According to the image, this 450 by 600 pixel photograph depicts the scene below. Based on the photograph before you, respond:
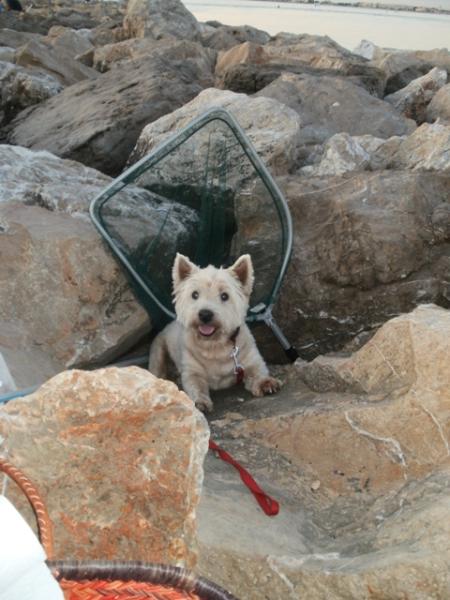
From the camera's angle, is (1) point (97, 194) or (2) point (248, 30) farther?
(2) point (248, 30)

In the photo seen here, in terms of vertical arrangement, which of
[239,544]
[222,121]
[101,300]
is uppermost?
[222,121]

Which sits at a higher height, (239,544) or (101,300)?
(239,544)

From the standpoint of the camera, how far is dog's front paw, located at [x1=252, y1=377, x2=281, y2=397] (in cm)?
512

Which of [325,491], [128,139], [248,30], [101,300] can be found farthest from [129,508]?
[248,30]

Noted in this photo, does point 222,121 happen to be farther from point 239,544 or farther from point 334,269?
point 239,544

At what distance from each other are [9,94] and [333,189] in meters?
6.29

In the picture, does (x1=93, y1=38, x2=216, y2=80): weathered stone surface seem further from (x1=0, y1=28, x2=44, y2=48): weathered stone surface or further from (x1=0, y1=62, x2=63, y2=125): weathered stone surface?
(x1=0, y1=28, x2=44, y2=48): weathered stone surface

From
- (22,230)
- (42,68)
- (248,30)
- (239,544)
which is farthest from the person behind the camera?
(248,30)

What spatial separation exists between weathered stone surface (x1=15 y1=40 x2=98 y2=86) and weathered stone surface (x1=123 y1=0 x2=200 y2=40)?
5.71 metres

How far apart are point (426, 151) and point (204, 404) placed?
3084 millimetres

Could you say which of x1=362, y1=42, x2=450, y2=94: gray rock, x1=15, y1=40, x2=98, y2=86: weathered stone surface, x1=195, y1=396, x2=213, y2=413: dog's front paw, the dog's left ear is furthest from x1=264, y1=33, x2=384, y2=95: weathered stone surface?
x1=195, y1=396, x2=213, y2=413: dog's front paw

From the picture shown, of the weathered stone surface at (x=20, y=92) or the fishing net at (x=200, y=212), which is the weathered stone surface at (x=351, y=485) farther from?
the weathered stone surface at (x=20, y=92)

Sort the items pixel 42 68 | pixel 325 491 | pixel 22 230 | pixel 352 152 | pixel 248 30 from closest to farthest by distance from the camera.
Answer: pixel 325 491, pixel 22 230, pixel 352 152, pixel 42 68, pixel 248 30

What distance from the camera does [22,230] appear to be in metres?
5.37
